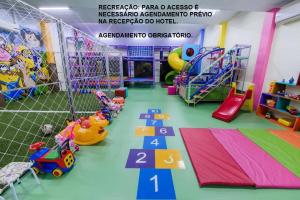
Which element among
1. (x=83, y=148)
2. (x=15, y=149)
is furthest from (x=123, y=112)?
(x=15, y=149)

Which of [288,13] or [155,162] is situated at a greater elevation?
[288,13]

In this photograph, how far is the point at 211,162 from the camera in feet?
6.52

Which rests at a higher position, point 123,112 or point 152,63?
point 152,63

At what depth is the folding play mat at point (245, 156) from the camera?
5.58 ft

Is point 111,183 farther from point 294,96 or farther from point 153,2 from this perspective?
point 294,96

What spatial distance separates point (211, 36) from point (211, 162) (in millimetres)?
6663

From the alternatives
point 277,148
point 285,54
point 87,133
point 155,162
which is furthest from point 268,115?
point 87,133

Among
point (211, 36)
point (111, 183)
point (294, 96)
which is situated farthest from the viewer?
point (211, 36)

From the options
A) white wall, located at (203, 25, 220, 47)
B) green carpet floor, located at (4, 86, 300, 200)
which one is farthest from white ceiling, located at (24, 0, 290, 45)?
green carpet floor, located at (4, 86, 300, 200)

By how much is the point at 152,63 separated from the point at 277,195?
7.41m

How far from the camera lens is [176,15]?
201 inches

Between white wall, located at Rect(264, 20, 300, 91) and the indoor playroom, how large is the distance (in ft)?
0.08

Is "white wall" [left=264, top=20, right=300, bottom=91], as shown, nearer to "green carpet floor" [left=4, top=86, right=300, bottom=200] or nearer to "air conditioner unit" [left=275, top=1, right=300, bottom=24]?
"air conditioner unit" [left=275, top=1, right=300, bottom=24]

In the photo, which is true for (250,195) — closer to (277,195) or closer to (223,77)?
(277,195)
